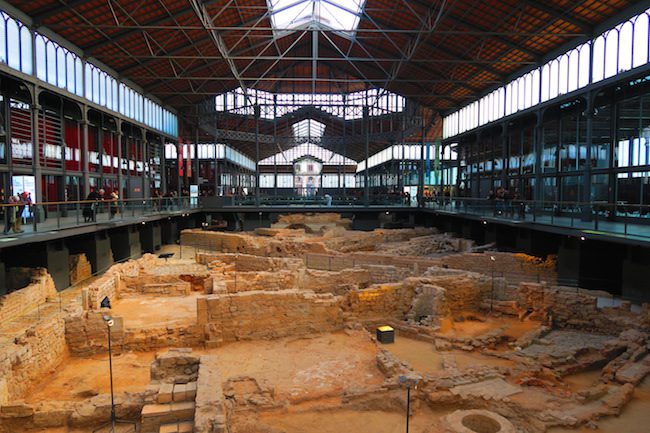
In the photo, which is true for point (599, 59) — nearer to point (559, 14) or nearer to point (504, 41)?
point (559, 14)

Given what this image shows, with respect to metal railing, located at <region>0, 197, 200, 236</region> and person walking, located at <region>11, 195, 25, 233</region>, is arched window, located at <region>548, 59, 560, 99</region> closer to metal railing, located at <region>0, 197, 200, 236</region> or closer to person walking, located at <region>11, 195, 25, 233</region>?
metal railing, located at <region>0, 197, 200, 236</region>

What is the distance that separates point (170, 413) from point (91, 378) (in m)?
5.15

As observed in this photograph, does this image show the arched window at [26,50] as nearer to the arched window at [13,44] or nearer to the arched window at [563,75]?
the arched window at [13,44]

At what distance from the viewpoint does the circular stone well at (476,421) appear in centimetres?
827

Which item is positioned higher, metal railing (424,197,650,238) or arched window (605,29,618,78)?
arched window (605,29,618,78)

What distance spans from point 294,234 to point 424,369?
20.7 meters

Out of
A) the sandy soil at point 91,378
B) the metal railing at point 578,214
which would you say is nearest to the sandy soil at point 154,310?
the sandy soil at point 91,378

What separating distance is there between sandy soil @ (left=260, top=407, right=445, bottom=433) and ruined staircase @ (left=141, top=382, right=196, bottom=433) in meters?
1.86

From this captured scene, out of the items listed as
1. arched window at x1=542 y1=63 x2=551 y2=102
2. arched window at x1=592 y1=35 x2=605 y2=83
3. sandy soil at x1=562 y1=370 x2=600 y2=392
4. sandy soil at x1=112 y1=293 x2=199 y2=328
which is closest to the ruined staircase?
sandy soil at x1=112 y1=293 x2=199 y2=328

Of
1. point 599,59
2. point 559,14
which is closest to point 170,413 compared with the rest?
point 599,59

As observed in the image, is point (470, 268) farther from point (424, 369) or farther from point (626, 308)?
point (424, 369)

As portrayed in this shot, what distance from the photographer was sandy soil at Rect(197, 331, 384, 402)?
1069cm

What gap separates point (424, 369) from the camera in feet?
38.5

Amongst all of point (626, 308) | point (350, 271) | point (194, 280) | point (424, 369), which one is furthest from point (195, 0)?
point (626, 308)
